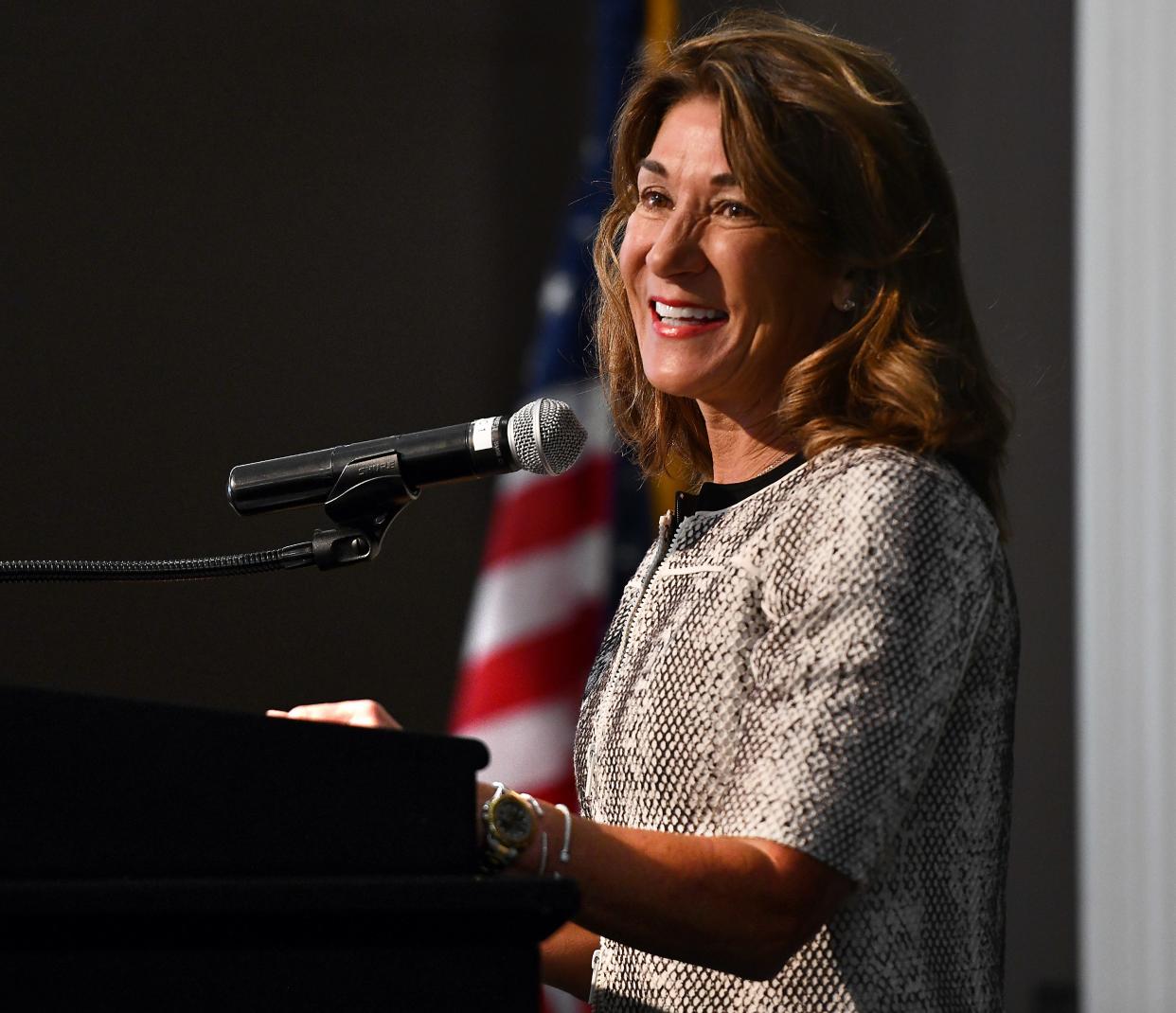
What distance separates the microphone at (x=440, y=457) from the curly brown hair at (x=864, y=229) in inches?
11.3

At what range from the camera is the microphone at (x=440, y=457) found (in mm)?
1103

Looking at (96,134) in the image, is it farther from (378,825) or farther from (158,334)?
(378,825)

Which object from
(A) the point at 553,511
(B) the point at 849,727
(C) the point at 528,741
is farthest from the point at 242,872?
(A) the point at 553,511

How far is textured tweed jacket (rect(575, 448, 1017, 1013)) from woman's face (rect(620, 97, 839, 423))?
140mm

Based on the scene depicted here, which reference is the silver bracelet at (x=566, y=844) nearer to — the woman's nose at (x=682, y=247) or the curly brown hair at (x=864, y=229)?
the curly brown hair at (x=864, y=229)

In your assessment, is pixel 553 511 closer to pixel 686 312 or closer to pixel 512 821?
pixel 686 312

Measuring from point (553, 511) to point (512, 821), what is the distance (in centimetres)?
221

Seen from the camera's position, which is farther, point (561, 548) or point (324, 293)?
point (324, 293)

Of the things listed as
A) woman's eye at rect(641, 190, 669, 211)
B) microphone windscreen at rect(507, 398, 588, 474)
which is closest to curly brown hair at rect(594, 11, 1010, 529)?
woman's eye at rect(641, 190, 669, 211)

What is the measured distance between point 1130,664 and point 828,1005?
1900 mm

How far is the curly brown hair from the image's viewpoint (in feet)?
4.38

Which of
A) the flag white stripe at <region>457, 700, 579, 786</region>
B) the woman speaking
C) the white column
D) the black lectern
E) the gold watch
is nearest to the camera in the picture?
the black lectern

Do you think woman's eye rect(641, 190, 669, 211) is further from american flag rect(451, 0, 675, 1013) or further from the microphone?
american flag rect(451, 0, 675, 1013)

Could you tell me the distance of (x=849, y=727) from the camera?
1.11m
